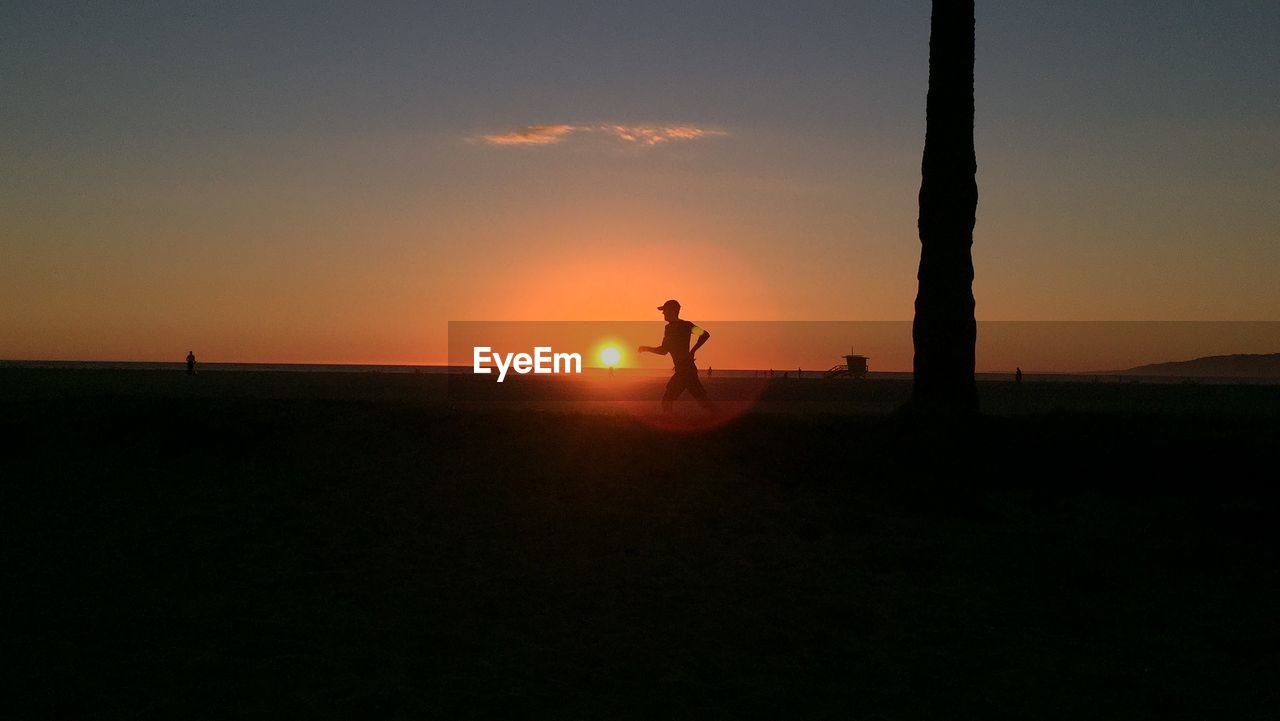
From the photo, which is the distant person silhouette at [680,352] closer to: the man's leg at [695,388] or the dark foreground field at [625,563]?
the man's leg at [695,388]

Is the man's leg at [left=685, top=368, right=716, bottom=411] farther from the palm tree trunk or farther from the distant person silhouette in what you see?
the palm tree trunk

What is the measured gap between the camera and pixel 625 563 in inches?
383

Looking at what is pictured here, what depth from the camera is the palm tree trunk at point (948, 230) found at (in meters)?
14.5

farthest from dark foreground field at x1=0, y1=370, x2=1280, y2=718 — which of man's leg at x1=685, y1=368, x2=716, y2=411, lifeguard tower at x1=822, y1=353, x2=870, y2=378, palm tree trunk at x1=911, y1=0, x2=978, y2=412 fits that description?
lifeguard tower at x1=822, y1=353, x2=870, y2=378

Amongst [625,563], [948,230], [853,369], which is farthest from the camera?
[853,369]

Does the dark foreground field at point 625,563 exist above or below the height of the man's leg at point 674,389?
below

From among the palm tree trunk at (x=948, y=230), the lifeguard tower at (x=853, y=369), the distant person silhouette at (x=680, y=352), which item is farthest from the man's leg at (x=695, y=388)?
the lifeguard tower at (x=853, y=369)

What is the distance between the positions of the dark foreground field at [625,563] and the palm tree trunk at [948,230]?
1023mm

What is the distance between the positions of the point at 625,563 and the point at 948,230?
7.32 metres

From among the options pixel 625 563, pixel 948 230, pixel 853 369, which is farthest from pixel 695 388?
pixel 853 369

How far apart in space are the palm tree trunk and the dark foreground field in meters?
1.02

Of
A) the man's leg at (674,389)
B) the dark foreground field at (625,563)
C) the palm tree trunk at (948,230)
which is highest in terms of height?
the palm tree trunk at (948,230)

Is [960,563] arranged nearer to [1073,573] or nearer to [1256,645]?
[1073,573]

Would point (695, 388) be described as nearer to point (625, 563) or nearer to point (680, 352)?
point (680, 352)
